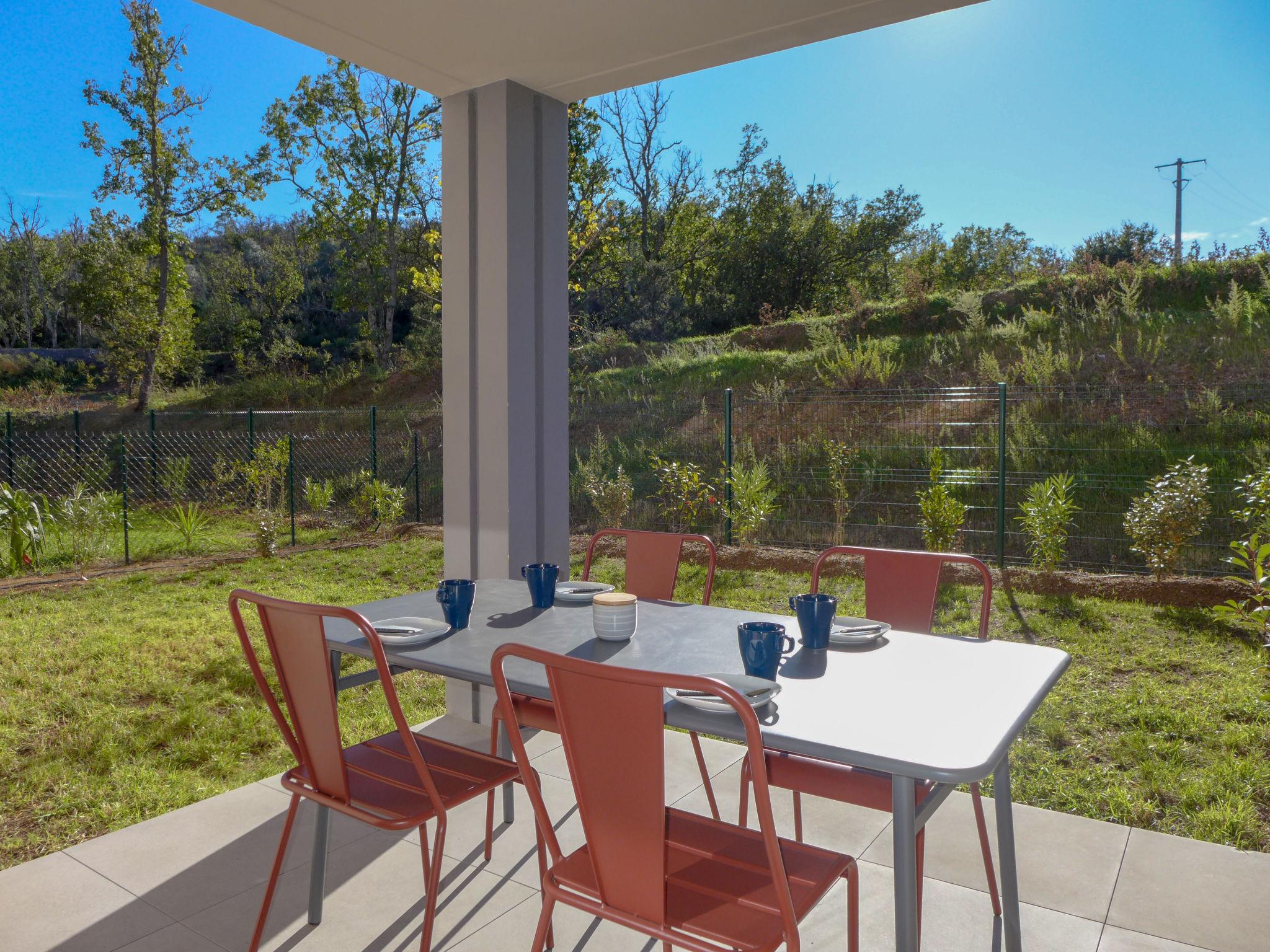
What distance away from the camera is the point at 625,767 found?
1041mm

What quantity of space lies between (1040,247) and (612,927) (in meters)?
15.4

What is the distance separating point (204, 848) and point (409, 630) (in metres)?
1.02

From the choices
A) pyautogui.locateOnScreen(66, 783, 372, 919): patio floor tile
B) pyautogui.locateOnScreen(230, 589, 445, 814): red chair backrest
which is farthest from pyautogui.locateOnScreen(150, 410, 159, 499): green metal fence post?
pyautogui.locateOnScreen(230, 589, 445, 814): red chair backrest

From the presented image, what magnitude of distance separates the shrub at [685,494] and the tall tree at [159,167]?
9471 mm

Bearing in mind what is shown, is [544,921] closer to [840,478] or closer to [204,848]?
[204,848]

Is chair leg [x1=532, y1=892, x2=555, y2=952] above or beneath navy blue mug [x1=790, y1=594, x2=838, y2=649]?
beneath

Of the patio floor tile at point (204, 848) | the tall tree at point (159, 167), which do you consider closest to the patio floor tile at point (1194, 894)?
the patio floor tile at point (204, 848)

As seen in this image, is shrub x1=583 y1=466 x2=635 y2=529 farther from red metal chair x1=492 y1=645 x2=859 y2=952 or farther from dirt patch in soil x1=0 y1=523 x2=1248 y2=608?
red metal chair x1=492 y1=645 x2=859 y2=952

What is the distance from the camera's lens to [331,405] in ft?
46.9

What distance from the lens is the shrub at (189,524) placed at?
22.9 ft

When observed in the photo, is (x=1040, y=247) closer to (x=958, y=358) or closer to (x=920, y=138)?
(x=920, y=138)

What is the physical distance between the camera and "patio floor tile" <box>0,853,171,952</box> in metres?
1.69

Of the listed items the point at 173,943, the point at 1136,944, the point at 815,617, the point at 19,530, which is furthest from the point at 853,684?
the point at 19,530

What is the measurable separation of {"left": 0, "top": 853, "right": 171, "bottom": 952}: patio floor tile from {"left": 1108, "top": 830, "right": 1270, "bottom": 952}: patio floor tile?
7.16ft
